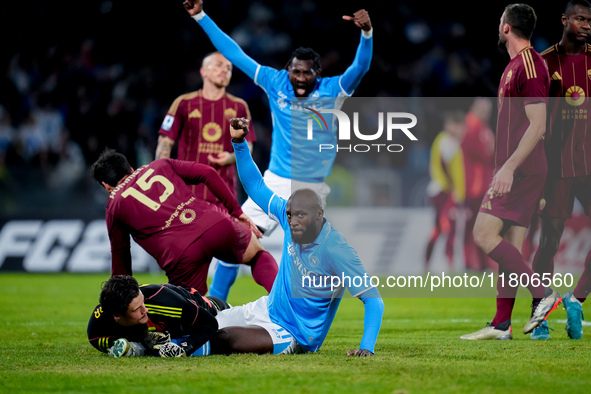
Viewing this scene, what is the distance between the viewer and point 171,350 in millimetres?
5152

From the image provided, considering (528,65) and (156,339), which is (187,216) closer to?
(156,339)

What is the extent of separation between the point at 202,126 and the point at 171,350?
143 inches

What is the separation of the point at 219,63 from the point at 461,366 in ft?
15.5

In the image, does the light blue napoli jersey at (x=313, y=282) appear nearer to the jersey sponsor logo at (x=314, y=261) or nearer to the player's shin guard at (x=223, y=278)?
the jersey sponsor logo at (x=314, y=261)

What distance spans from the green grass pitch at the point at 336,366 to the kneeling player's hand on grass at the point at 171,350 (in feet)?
0.23

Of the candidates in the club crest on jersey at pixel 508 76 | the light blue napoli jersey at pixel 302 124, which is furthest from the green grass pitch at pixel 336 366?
the club crest on jersey at pixel 508 76

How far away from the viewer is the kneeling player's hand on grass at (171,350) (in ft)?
16.8

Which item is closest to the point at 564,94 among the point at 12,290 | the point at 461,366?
the point at 461,366

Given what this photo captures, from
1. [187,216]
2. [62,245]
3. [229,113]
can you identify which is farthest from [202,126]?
[62,245]

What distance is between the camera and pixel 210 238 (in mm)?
6059

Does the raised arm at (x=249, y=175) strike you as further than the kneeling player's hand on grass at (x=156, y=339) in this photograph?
Yes

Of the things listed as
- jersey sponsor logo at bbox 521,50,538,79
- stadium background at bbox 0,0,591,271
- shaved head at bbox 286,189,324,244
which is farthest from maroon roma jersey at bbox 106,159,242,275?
stadium background at bbox 0,0,591,271

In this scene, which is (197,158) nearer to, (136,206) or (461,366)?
(136,206)

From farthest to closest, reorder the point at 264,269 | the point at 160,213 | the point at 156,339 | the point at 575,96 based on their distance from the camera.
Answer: the point at 575,96 < the point at 264,269 < the point at 160,213 < the point at 156,339
